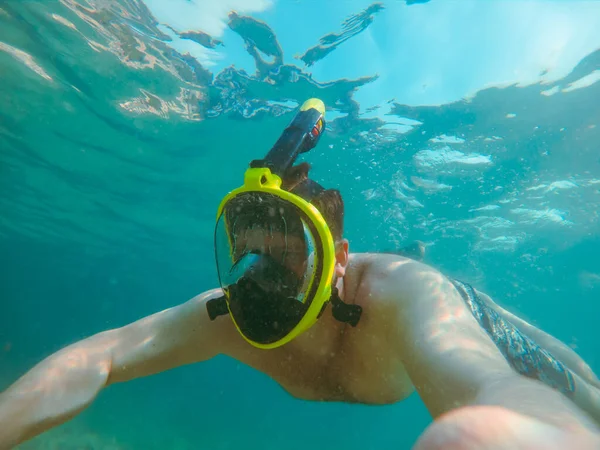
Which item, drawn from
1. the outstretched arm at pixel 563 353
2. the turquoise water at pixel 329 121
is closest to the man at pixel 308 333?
the outstretched arm at pixel 563 353

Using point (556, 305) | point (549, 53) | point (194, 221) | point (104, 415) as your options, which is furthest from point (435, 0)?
point (556, 305)

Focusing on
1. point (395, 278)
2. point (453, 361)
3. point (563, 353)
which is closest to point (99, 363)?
point (395, 278)

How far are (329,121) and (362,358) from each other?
1291 cm

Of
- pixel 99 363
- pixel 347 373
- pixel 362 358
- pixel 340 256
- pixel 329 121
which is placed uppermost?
pixel 329 121

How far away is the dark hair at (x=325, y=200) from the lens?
2994mm

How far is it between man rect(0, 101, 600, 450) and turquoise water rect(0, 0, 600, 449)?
9606 millimetres

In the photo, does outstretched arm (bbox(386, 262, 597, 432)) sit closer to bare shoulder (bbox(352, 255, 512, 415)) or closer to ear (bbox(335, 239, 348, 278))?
Result: bare shoulder (bbox(352, 255, 512, 415))

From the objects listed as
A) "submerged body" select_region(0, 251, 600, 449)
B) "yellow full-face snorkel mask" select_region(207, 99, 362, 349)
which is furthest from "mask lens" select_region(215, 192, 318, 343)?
"submerged body" select_region(0, 251, 600, 449)

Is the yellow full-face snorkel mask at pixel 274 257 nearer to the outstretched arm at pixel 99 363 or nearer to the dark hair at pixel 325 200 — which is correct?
the dark hair at pixel 325 200

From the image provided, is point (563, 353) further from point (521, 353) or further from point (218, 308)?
point (218, 308)

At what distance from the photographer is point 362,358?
3086 mm

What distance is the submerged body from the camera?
5.56ft

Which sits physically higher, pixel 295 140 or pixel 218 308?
pixel 295 140

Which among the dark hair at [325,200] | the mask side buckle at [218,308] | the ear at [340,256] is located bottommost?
the mask side buckle at [218,308]
